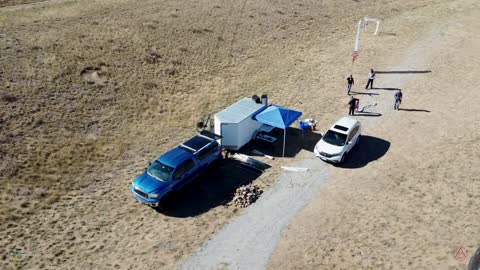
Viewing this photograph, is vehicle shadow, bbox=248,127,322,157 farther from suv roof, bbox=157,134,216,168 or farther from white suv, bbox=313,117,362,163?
suv roof, bbox=157,134,216,168

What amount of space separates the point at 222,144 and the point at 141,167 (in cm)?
468

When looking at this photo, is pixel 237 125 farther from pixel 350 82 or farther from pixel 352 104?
pixel 350 82

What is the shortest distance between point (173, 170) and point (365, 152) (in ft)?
36.7

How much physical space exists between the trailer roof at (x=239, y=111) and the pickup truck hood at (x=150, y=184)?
5.61 m

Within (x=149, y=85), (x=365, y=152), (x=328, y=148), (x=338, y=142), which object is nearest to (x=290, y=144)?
(x=328, y=148)

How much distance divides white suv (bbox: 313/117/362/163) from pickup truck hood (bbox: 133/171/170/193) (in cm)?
868

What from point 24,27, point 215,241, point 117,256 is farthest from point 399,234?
point 24,27

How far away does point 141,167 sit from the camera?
73.4 feet

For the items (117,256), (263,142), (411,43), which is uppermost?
(411,43)

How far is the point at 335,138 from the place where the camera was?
22266mm

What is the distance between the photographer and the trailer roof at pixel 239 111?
2269cm

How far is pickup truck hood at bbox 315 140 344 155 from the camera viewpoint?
2166 centimetres

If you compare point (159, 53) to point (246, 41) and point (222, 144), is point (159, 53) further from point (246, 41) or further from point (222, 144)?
point (222, 144)

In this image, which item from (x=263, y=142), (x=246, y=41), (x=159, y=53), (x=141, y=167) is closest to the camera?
(x=141, y=167)
